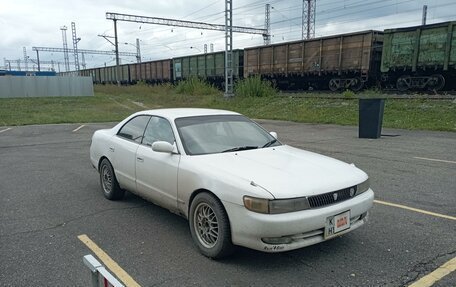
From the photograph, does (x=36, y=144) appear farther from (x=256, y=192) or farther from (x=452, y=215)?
(x=452, y=215)

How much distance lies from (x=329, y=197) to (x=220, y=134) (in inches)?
64.1

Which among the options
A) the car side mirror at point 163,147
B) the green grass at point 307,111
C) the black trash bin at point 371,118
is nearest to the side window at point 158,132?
the car side mirror at point 163,147

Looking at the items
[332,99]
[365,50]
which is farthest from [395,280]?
[365,50]

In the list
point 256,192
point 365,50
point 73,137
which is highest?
point 365,50

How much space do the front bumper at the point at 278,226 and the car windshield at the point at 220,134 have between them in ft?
3.38

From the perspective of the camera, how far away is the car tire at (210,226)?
132 inches

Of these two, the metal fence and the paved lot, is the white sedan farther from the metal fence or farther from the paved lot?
the metal fence

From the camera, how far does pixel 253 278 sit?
317 cm

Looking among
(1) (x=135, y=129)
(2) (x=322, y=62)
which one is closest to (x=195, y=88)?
(2) (x=322, y=62)

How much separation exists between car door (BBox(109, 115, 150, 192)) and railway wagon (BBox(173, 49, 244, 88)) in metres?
24.9

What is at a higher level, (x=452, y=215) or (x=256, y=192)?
(x=256, y=192)

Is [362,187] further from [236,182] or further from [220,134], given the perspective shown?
[220,134]

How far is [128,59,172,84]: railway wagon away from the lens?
3988cm

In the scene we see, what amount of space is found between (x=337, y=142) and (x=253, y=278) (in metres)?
8.26
